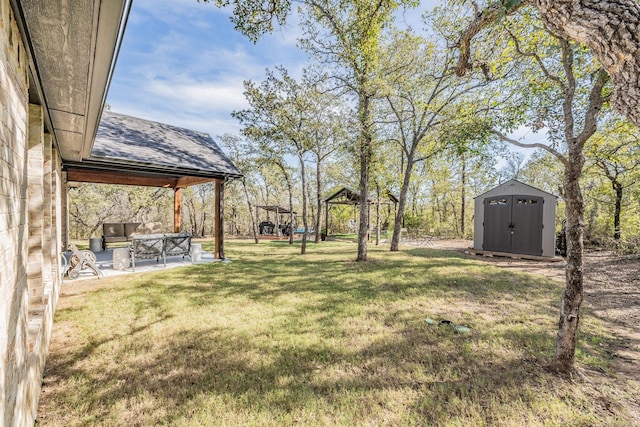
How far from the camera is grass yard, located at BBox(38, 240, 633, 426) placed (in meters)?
2.21

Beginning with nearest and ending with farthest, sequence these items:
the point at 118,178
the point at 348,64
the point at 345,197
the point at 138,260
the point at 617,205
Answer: the point at 138,260
the point at 348,64
the point at 118,178
the point at 617,205
the point at 345,197

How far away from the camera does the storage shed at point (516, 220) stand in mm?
9758

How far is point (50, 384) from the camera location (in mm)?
2516

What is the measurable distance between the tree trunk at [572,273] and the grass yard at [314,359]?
254 millimetres

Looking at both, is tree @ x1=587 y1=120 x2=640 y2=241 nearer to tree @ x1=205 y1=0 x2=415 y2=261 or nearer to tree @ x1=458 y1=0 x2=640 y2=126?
Answer: tree @ x1=205 y1=0 x2=415 y2=261

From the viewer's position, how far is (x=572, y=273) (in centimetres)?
271

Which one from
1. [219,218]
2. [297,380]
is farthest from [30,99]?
[219,218]

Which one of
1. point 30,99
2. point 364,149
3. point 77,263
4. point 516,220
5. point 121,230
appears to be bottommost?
point 77,263

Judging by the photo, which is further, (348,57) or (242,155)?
(242,155)

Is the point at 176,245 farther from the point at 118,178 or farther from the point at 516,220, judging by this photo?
the point at 516,220

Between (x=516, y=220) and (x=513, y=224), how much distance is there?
0.62ft

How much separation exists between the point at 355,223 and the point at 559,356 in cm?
2029

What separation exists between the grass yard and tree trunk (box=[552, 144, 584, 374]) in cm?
25

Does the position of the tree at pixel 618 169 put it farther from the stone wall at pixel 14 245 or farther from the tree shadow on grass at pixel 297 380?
the stone wall at pixel 14 245
